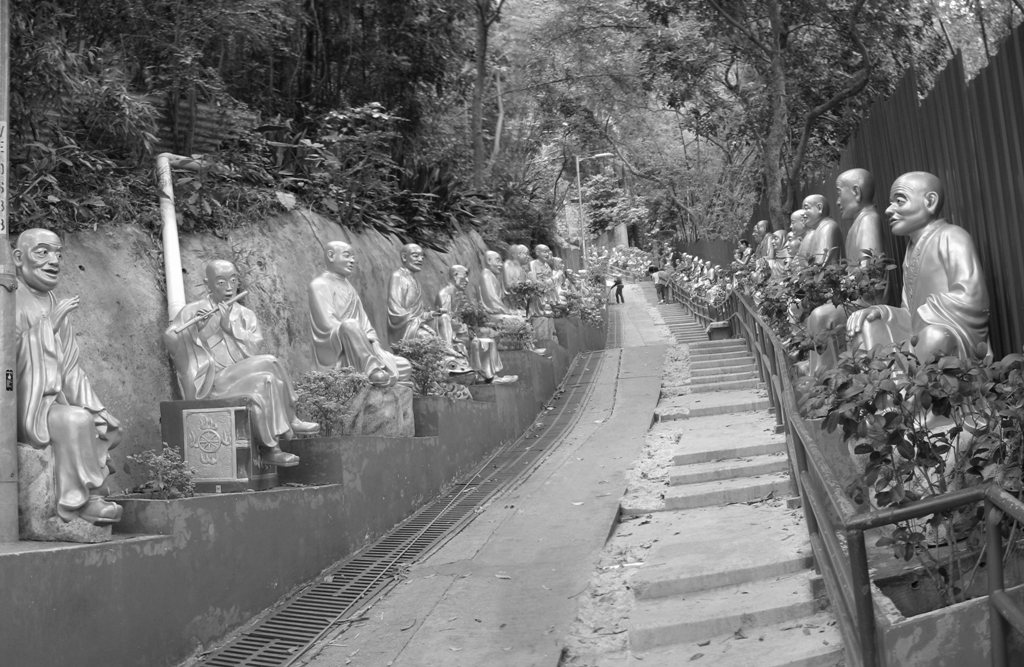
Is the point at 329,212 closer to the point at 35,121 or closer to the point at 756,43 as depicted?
the point at 35,121

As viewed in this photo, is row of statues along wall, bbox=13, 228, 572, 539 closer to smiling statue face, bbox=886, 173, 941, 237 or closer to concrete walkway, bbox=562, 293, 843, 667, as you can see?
concrete walkway, bbox=562, 293, 843, 667

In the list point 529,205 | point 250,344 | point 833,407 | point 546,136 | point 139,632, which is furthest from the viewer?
point 546,136

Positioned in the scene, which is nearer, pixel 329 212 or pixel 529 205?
pixel 329 212

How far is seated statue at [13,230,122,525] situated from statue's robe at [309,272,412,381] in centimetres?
347

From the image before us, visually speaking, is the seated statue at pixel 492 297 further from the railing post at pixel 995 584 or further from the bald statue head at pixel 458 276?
the railing post at pixel 995 584

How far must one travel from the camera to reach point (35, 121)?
8781mm

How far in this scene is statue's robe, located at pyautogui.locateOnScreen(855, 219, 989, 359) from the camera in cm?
575

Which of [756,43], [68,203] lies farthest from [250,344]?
[756,43]

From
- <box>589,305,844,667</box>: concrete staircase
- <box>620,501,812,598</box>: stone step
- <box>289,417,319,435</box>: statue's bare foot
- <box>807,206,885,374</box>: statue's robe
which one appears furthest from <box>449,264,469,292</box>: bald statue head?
<box>807,206,885,374</box>: statue's robe

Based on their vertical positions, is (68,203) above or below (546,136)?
below

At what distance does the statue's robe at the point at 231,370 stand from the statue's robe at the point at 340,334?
1666mm

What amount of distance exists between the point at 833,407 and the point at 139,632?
377cm

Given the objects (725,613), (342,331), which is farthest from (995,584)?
(342,331)

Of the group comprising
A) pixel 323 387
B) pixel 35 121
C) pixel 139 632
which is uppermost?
pixel 35 121
